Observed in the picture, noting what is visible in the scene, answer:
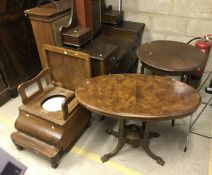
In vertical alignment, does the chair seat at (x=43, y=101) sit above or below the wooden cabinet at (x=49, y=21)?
below

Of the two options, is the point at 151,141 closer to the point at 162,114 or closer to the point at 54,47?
the point at 162,114

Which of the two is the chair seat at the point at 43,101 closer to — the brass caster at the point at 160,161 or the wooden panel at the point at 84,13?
the wooden panel at the point at 84,13

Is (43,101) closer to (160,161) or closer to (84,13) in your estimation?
(84,13)

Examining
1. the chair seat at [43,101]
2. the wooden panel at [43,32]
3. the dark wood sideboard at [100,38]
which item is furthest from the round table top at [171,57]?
the wooden panel at [43,32]

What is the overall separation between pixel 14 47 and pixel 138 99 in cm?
175

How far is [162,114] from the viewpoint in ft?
4.41

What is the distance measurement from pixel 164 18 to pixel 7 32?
1783mm

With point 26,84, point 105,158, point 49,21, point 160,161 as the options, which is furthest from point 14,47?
point 160,161

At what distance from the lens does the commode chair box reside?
174 cm

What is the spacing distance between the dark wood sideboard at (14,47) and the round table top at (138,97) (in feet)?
4.20

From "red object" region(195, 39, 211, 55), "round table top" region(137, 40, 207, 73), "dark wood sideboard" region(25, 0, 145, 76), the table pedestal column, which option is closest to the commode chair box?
"dark wood sideboard" region(25, 0, 145, 76)

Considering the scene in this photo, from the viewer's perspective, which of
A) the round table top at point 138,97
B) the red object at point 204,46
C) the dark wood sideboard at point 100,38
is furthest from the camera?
the red object at point 204,46

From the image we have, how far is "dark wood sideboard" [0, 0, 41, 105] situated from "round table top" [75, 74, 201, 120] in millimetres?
1281

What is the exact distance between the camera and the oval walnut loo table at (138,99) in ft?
4.49
